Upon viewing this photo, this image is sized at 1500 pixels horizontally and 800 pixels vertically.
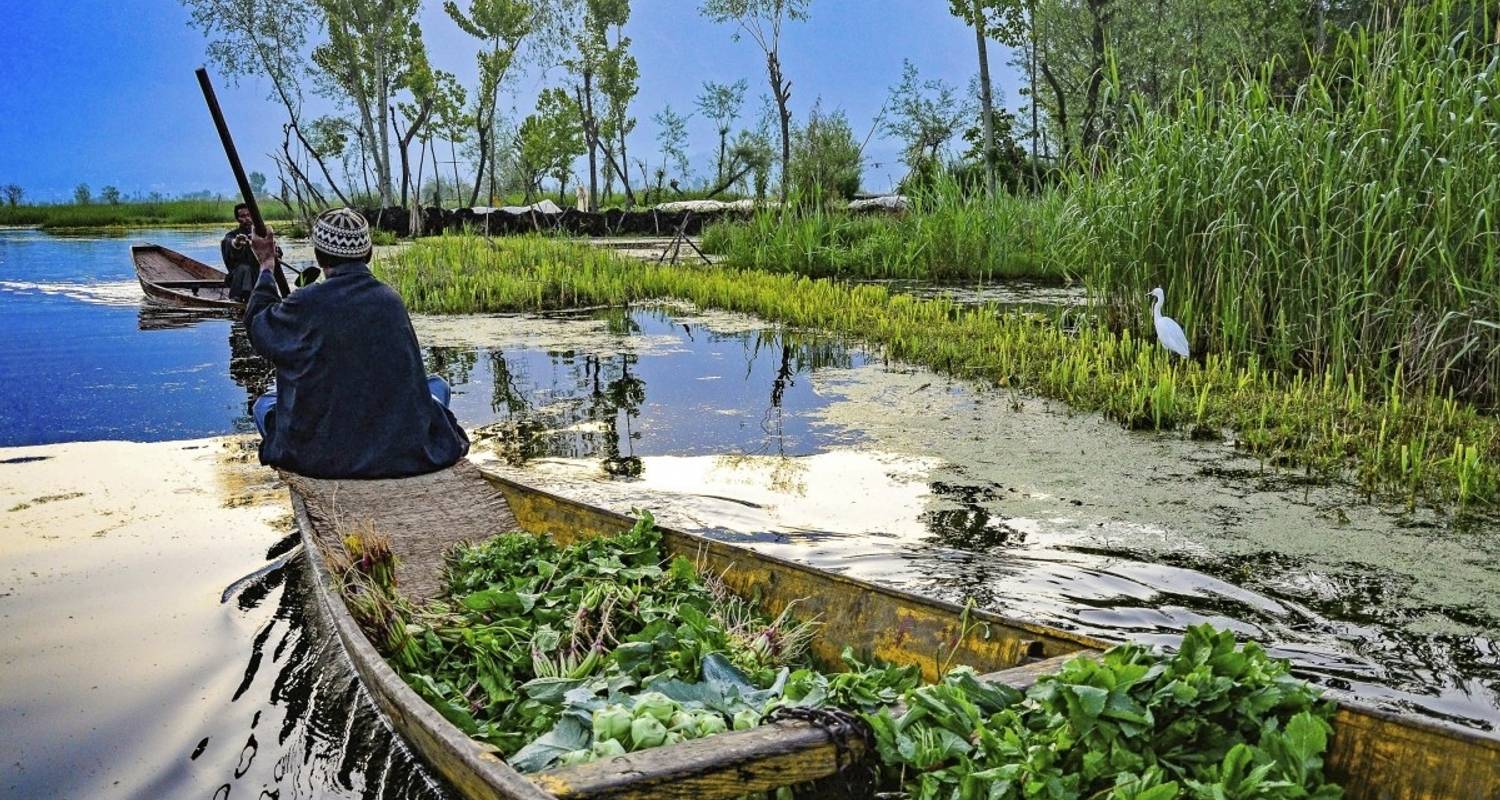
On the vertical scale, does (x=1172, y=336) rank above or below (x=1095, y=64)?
below

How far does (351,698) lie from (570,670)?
0.90 meters

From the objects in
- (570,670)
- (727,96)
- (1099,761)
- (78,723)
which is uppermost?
(727,96)

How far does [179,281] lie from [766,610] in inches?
512

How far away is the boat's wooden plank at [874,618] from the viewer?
2.83 m

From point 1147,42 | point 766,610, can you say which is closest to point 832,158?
point 1147,42

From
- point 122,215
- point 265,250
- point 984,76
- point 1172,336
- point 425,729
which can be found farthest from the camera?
point 122,215

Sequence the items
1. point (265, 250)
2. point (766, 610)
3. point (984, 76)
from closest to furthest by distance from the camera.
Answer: point (766, 610), point (265, 250), point (984, 76)

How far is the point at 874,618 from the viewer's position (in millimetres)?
3098

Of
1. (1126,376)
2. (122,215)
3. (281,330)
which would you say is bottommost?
(1126,376)

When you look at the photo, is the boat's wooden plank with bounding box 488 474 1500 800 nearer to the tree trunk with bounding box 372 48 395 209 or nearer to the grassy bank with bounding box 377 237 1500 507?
the grassy bank with bounding box 377 237 1500 507

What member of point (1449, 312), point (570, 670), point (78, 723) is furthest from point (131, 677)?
point (1449, 312)

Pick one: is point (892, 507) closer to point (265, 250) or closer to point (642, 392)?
point (265, 250)

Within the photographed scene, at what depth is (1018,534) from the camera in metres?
4.68

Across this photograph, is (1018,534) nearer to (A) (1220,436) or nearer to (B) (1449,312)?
(A) (1220,436)
